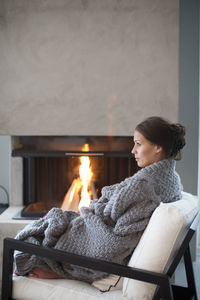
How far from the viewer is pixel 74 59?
3.08 m

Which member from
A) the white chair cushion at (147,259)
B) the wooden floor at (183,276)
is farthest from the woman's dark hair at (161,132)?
the wooden floor at (183,276)

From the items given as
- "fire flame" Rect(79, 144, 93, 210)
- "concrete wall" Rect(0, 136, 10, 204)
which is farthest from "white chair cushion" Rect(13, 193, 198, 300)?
"concrete wall" Rect(0, 136, 10, 204)

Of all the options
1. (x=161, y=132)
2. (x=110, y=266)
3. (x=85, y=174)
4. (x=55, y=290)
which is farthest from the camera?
(x=85, y=174)

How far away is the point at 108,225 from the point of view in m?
1.95

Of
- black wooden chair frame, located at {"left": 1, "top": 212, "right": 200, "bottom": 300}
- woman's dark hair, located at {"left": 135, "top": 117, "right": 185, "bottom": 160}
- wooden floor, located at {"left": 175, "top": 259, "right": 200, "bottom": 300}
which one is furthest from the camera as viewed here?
wooden floor, located at {"left": 175, "top": 259, "right": 200, "bottom": 300}

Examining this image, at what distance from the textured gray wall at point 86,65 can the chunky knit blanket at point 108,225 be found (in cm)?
110

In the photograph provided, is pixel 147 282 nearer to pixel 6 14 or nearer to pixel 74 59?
pixel 74 59

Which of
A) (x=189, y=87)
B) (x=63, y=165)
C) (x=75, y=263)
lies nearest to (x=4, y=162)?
(x=63, y=165)

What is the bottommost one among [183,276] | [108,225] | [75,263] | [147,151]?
[183,276]

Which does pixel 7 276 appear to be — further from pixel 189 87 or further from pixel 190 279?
pixel 189 87

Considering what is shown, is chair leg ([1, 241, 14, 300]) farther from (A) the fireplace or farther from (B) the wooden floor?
(B) the wooden floor

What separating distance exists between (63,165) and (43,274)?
4.80 ft

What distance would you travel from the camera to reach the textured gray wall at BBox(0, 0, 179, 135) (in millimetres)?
3016

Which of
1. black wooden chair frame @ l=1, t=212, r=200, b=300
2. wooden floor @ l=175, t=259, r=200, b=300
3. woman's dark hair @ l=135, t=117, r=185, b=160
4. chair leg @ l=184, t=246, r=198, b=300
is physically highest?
woman's dark hair @ l=135, t=117, r=185, b=160
